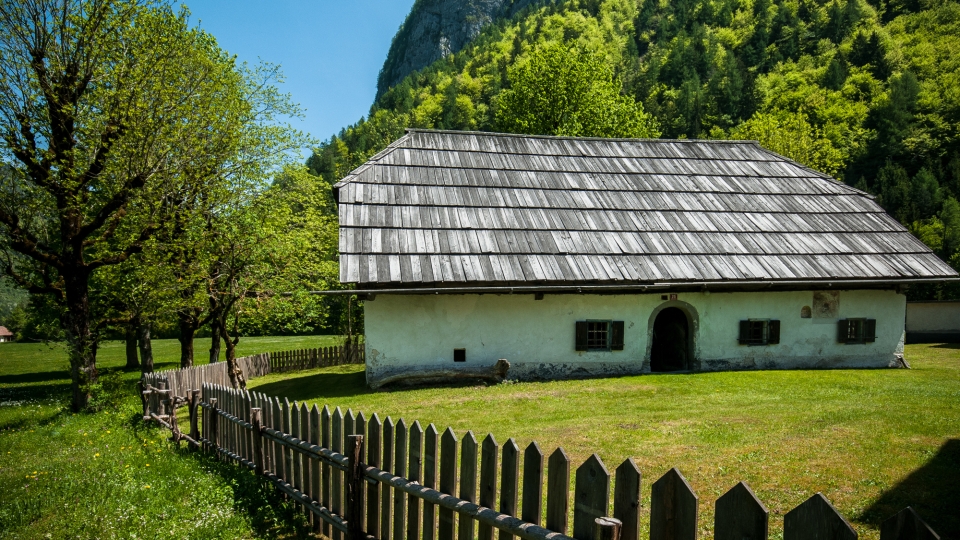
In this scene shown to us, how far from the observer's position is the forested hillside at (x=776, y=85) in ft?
180

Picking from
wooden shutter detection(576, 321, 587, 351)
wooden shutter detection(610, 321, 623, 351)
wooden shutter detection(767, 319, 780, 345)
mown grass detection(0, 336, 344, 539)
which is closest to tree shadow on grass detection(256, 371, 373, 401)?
mown grass detection(0, 336, 344, 539)

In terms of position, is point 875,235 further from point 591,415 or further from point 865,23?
point 865,23

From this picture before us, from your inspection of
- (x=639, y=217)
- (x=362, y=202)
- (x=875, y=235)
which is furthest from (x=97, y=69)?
(x=875, y=235)

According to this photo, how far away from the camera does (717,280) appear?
16141 millimetres

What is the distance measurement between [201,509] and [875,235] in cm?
2000

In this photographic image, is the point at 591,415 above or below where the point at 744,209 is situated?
below

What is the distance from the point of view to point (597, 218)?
711 inches

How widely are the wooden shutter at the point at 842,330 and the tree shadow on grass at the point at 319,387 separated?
13.1 m

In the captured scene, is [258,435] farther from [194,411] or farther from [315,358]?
[315,358]

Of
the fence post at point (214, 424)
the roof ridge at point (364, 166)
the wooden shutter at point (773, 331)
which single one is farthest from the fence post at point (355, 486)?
the wooden shutter at point (773, 331)

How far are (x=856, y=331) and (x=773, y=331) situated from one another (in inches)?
105

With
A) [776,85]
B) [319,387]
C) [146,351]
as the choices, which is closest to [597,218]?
[319,387]

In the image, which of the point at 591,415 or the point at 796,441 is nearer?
the point at 796,441

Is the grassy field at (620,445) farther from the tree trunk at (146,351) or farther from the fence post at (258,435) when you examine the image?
the tree trunk at (146,351)
